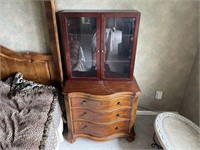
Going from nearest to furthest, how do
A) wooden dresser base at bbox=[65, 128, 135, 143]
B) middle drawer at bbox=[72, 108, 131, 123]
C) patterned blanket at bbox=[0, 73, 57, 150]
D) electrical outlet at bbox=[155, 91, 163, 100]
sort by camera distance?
patterned blanket at bbox=[0, 73, 57, 150]
middle drawer at bbox=[72, 108, 131, 123]
wooden dresser base at bbox=[65, 128, 135, 143]
electrical outlet at bbox=[155, 91, 163, 100]

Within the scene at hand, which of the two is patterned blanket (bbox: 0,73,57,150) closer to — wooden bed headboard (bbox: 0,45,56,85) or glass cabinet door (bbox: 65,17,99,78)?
wooden bed headboard (bbox: 0,45,56,85)

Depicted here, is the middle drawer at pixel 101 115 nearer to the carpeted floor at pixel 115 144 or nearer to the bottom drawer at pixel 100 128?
the bottom drawer at pixel 100 128

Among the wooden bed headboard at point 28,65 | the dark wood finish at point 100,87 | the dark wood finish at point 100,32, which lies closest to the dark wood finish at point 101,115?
the dark wood finish at point 100,87

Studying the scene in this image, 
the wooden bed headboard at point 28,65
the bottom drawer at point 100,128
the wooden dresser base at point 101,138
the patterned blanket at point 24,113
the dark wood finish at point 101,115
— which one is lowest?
the wooden dresser base at point 101,138

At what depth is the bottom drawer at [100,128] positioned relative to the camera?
1611 millimetres

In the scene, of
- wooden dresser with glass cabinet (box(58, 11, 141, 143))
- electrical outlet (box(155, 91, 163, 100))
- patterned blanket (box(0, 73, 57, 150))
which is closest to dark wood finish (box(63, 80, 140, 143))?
wooden dresser with glass cabinet (box(58, 11, 141, 143))

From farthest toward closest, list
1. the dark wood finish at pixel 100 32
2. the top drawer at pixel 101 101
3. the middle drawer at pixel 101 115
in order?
the middle drawer at pixel 101 115, the top drawer at pixel 101 101, the dark wood finish at pixel 100 32

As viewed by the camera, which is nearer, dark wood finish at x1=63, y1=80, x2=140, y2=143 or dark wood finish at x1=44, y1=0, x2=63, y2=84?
dark wood finish at x1=44, y1=0, x2=63, y2=84

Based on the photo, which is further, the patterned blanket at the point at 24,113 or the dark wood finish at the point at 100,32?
the dark wood finish at the point at 100,32

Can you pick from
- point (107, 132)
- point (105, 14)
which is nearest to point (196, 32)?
point (105, 14)

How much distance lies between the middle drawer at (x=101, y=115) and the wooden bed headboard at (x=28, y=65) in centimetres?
→ 49

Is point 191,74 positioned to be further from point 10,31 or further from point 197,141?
point 10,31

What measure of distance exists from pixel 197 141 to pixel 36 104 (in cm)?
154

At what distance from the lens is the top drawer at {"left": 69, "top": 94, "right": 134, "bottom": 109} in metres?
1.41
